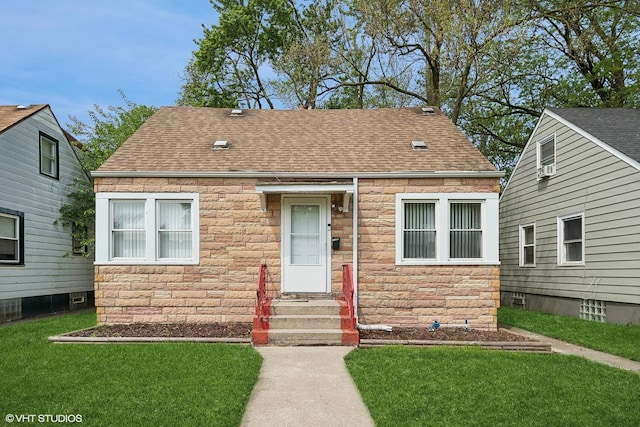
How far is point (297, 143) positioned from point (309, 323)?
4.58 meters

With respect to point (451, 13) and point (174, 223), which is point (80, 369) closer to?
point (174, 223)

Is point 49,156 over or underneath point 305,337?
over

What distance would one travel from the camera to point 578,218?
1334cm

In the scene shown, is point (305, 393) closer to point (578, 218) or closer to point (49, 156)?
point (578, 218)

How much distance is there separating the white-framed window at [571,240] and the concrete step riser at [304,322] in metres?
7.07

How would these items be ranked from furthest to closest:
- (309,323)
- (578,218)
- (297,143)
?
1. (578,218)
2. (297,143)
3. (309,323)

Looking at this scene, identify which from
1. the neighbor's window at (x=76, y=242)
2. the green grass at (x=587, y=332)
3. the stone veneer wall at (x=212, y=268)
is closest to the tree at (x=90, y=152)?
the neighbor's window at (x=76, y=242)

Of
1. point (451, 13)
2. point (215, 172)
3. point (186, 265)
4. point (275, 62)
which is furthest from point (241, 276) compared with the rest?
point (275, 62)

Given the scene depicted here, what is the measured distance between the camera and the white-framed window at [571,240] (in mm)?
13253

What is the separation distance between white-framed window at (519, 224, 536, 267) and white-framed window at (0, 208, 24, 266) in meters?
13.7

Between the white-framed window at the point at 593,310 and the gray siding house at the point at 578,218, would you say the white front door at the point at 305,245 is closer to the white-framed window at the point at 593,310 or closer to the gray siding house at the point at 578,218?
the gray siding house at the point at 578,218

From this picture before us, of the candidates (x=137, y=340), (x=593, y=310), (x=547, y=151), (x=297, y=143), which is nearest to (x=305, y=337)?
(x=137, y=340)

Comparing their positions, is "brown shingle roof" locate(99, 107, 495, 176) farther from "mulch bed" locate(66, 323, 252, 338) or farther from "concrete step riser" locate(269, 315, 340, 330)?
"concrete step riser" locate(269, 315, 340, 330)

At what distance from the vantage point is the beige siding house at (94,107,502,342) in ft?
35.0
